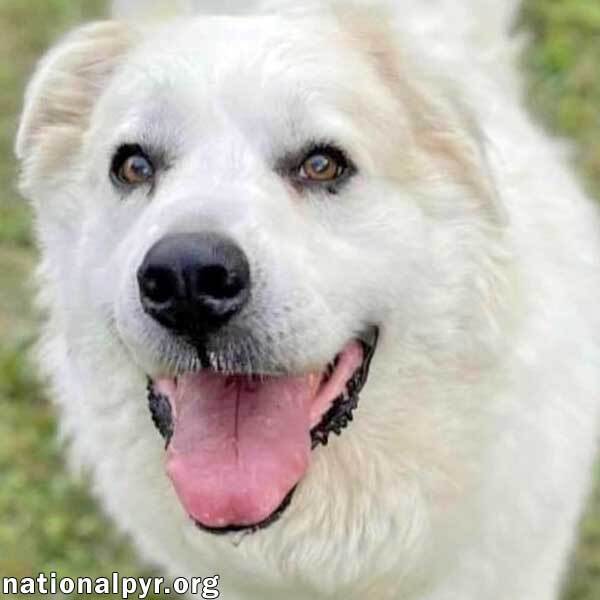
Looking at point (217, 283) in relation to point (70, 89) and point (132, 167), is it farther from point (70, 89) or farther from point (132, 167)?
point (70, 89)

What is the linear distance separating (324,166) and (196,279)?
463mm

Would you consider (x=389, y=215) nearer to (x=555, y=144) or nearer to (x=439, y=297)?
(x=439, y=297)

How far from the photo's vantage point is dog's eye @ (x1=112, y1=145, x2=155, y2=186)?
3152 millimetres

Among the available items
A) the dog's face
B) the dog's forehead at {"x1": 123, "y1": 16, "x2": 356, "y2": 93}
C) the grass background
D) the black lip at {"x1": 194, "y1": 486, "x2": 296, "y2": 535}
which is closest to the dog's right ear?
the dog's face

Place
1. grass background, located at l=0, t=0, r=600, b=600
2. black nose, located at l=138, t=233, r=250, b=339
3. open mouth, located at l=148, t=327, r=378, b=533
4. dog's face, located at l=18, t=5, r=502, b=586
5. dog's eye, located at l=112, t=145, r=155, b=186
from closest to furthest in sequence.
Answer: black nose, located at l=138, t=233, r=250, b=339 < dog's face, located at l=18, t=5, r=502, b=586 < open mouth, located at l=148, t=327, r=378, b=533 < dog's eye, located at l=112, t=145, r=155, b=186 < grass background, located at l=0, t=0, r=600, b=600

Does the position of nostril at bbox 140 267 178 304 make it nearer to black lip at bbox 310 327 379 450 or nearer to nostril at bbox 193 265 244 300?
nostril at bbox 193 265 244 300

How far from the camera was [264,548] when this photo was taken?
11.0 ft

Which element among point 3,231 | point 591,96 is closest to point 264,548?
point 3,231

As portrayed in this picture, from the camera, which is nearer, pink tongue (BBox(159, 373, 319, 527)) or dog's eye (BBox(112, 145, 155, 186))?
pink tongue (BBox(159, 373, 319, 527))

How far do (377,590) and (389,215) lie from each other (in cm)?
87

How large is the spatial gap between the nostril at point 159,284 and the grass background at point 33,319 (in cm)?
170

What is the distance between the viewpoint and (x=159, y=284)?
9.16 ft

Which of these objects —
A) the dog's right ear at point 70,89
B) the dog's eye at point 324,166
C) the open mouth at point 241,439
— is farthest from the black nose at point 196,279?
the dog's right ear at point 70,89

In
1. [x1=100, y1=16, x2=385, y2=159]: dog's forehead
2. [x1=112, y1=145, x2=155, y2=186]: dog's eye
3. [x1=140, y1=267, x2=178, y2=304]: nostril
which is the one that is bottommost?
[x1=140, y1=267, x2=178, y2=304]: nostril
